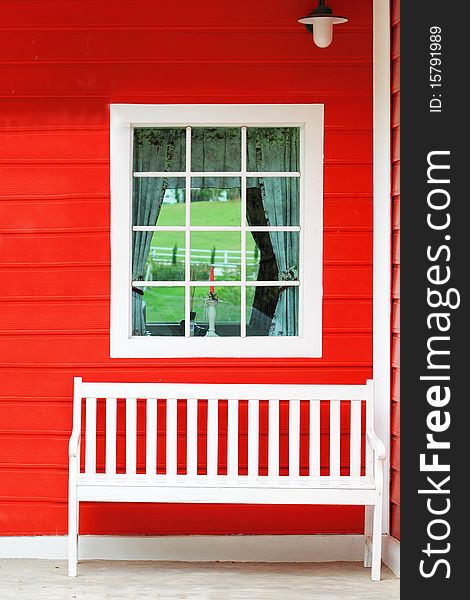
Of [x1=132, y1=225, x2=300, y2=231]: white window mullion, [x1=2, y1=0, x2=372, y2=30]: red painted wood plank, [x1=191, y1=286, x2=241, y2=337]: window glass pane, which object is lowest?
Answer: [x1=191, y1=286, x2=241, y2=337]: window glass pane

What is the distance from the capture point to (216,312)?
5148mm

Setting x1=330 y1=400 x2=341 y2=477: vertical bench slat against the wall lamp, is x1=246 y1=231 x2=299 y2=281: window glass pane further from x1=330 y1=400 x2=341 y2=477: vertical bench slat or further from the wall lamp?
the wall lamp

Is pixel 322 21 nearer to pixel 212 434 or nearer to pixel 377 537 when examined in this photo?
pixel 212 434

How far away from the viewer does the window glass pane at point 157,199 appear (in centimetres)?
511

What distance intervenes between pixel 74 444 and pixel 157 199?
1298 mm

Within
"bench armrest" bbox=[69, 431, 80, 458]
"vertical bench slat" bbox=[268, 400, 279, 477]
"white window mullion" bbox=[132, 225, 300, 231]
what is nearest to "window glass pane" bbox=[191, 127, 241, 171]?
"white window mullion" bbox=[132, 225, 300, 231]

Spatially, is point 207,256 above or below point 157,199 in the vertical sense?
below

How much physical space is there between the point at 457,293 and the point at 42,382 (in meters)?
2.88

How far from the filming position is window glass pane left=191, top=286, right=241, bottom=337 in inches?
202

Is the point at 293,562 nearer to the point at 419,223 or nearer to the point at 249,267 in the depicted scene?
the point at 249,267

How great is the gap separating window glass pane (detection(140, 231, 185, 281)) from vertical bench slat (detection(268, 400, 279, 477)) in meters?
0.80

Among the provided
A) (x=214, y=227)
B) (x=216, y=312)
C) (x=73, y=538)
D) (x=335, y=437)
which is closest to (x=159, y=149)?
(x=214, y=227)

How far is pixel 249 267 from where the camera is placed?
203 inches

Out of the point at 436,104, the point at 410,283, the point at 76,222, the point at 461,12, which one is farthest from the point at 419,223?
the point at 76,222
